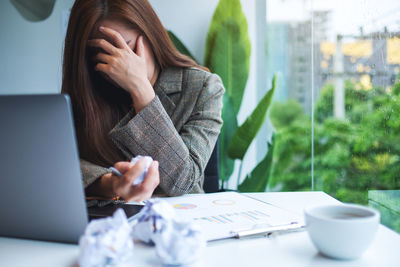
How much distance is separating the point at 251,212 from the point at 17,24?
2286 mm

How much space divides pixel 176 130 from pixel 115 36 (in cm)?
29

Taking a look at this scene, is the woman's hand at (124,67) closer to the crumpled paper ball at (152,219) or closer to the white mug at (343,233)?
the crumpled paper ball at (152,219)

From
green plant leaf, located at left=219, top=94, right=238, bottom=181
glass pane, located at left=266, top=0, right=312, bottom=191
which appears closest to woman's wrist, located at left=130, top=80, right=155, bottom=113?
green plant leaf, located at left=219, top=94, right=238, bottom=181

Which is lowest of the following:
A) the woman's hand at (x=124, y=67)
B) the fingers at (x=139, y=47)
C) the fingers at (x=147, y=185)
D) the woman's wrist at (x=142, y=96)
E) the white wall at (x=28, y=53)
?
the fingers at (x=147, y=185)

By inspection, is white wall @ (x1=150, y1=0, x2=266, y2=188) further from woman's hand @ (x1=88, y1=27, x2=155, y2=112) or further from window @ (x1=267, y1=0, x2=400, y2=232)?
woman's hand @ (x1=88, y1=27, x2=155, y2=112)

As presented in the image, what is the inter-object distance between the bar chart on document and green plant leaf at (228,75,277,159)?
110cm

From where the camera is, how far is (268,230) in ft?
1.86

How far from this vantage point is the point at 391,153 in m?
1.76

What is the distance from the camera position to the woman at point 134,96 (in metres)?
0.93

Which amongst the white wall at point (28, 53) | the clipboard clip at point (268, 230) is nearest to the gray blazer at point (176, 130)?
the clipboard clip at point (268, 230)

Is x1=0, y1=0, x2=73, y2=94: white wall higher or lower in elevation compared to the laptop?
higher

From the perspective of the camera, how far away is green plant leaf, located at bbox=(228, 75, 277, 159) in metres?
1.90

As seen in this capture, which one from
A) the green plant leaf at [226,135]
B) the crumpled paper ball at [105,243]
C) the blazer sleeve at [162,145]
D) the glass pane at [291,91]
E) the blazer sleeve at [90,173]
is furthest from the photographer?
the glass pane at [291,91]

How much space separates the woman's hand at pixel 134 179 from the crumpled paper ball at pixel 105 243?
14 cm
